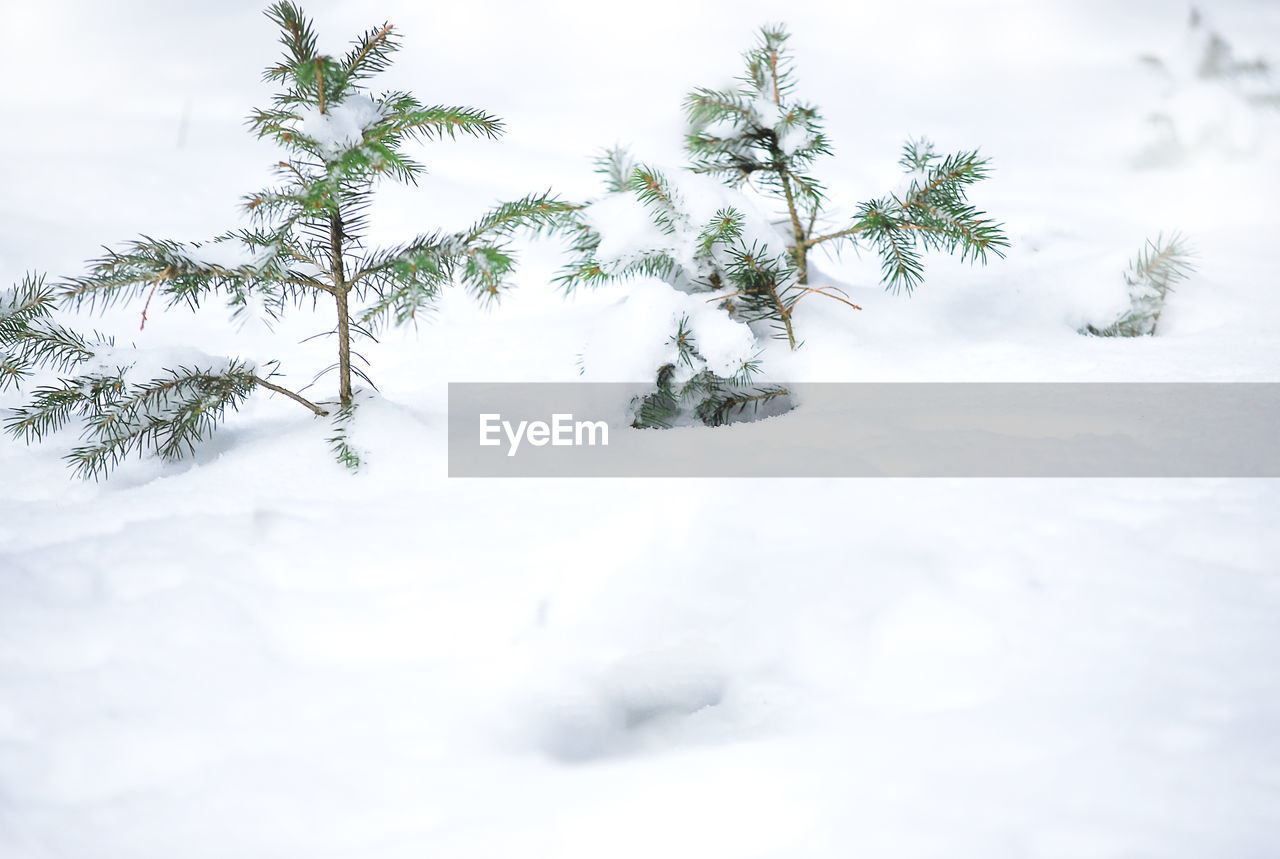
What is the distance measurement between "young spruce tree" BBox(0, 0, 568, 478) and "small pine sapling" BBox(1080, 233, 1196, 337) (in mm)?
1674

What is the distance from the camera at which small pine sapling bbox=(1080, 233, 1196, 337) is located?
239 cm

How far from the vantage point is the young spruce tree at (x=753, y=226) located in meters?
1.98

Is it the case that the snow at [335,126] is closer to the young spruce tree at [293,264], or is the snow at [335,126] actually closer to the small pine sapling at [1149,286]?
the young spruce tree at [293,264]

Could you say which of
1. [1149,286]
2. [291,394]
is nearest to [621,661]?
[291,394]

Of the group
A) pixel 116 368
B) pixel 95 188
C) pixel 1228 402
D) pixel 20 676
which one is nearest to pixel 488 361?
pixel 116 368

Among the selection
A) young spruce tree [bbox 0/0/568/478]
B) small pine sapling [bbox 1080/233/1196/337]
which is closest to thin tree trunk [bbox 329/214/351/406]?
young spruce tree [bbox 0/0/568/478]

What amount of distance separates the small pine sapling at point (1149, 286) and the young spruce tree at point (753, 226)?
60 cm

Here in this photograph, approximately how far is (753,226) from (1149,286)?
4.02ft

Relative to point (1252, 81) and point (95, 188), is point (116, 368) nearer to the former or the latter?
point (95, 188)

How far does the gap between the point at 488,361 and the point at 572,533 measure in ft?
3.99

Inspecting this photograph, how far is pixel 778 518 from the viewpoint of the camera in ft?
4.53

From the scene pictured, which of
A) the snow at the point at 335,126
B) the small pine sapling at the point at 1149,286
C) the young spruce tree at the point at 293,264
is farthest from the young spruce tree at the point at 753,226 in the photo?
the small pine sapling at the point at 1149,286

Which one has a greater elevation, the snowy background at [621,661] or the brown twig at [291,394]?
the brown twig at [291,394]

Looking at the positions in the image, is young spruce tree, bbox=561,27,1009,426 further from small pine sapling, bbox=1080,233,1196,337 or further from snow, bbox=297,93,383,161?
small pine sapling, bbox=1080,233,1196,337
